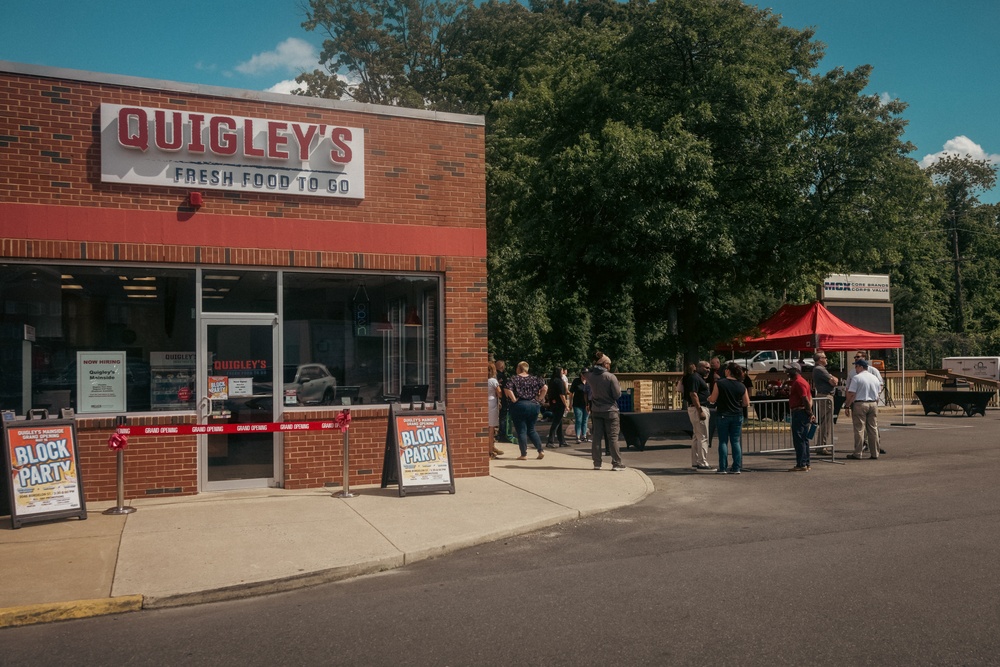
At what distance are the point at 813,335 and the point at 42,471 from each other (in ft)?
57.4

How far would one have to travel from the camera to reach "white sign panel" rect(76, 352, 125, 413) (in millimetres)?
11148

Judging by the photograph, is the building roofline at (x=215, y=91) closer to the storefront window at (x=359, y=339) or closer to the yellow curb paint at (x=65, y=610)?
the storefront window at (x=359, y=339)

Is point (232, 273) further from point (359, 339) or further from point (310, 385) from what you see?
point (359, 339)

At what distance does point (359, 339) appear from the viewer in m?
12.6

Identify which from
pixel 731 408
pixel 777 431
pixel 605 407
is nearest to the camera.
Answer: pixel 731 408

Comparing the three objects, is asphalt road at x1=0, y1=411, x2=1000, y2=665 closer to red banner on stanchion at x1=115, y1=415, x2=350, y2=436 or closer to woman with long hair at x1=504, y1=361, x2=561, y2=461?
red banner on stanchion at x1=115, y1=415, x2=350, y2=436

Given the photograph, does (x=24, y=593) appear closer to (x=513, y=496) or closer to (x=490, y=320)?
(x=513, y=496)

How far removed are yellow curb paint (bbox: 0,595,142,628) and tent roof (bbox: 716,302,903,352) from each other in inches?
711

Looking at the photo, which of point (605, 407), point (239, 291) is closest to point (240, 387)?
point (239, 291)

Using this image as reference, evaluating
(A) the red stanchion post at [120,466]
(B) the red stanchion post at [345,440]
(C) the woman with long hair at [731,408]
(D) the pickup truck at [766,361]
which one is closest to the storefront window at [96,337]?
(A) the red stanchion post at [120,466]

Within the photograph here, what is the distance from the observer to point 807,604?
648cm

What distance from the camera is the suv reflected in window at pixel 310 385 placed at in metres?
12.2

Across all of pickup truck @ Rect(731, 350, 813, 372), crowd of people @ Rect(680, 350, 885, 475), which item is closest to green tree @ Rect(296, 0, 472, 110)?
pickup truck @ Rect(731, 350, 813, 372)

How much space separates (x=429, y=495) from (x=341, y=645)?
5.75 m
